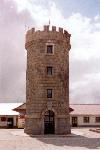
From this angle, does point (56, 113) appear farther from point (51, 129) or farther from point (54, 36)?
point (54, 36)

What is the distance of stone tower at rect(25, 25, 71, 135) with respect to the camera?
42938 mm

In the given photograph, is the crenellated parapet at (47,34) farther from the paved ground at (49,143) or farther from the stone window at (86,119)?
the stone window at (86,119)

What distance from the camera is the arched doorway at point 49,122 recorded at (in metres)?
43.3

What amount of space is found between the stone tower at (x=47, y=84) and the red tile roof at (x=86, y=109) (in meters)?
29.3

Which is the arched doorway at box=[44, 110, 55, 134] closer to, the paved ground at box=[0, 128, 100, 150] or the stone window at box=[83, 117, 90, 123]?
the paved ground at box=[0, 128, 100, 150]

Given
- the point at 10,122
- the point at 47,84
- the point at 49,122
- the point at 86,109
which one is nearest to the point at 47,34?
the point at 47,84

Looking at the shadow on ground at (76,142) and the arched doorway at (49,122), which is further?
the arched doorway at (49,122)

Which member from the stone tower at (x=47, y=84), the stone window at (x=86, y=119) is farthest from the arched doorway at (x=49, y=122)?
the stone window at (x=86, y=119)

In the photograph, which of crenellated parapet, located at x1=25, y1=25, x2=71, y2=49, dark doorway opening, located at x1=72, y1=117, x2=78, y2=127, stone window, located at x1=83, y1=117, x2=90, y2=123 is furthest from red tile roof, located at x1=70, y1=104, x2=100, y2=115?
crenellated parapet, located at x1=25, y1=25, x2=71, y2=49

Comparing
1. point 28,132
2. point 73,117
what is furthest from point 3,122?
point 28,132

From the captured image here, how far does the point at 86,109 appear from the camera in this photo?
75.4 metres

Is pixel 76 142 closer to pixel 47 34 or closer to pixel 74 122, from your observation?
pixel 47 34

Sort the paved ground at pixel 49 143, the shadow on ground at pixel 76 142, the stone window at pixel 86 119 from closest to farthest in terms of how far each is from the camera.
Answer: the paved ground at pixel 49 143
the shadow on ground at pixel 76 142
the stone window at pixel 86 119

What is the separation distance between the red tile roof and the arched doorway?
29226 millimetres
